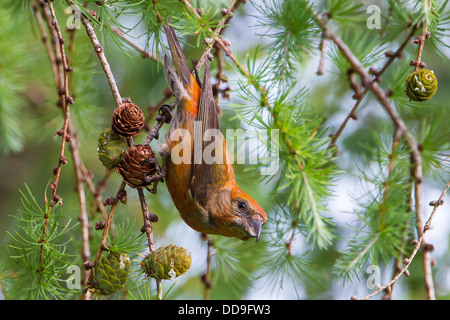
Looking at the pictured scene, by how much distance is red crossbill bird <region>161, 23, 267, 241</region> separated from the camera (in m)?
2.36

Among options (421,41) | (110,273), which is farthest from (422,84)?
(110,273)

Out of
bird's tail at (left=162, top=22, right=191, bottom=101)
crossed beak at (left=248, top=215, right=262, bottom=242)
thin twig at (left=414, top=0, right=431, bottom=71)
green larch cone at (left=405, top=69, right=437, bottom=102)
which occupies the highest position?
bird's tail at (left=162, top=22, right=191, bottom=101)

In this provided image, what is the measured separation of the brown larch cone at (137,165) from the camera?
1745 mm

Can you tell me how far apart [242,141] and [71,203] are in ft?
4.94

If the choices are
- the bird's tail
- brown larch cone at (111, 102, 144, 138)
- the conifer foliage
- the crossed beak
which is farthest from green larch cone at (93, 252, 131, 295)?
the bird's tail

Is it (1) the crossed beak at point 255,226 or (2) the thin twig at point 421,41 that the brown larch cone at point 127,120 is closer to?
(1) the crossed beak at point 255,226

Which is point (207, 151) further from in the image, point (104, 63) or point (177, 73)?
point (104, 63)

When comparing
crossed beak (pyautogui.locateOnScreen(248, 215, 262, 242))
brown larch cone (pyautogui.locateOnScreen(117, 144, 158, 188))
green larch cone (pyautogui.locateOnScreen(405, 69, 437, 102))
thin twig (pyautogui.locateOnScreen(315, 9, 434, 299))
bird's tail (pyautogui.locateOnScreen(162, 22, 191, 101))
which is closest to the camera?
brown larch cone (pyautogui.locateOnScreen(117, 144, 158, 188))

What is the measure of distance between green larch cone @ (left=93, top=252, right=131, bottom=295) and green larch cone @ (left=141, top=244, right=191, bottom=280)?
0.08 metres

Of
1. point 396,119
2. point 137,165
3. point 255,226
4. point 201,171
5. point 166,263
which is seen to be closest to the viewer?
point 166,263

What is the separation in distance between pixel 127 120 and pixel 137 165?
0.17 metres

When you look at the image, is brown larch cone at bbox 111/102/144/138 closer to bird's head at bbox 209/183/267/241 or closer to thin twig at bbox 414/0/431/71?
bird's head at bbox 209/183/267/241

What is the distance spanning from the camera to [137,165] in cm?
174
